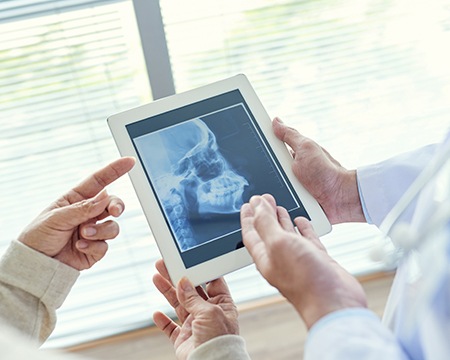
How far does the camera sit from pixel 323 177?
43.8 inches

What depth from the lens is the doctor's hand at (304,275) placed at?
0.69m

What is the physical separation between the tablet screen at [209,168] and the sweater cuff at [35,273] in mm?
255

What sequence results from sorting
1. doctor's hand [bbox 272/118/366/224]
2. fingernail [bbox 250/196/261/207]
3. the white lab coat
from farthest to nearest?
doctor's hand [bbox 272/118/366/224], fingernail [bbox 250/196/261/207], the white lab coat

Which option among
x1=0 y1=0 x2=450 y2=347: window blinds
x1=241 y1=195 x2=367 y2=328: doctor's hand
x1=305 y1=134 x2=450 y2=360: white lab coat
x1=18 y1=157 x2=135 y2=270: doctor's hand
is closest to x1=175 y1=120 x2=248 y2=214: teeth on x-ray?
x1=18 y1=157 x2=135 y2=270: doctor's hand

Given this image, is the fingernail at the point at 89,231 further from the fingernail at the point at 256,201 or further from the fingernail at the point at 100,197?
the fingernail at the point at 256,201

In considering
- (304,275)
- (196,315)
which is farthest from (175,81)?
(304,275)

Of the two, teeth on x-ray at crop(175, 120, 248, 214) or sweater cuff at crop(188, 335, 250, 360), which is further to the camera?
teeth on x-ray at crop(175, 120, 248, 214)

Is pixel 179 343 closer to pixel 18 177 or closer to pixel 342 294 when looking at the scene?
pixel 342 294

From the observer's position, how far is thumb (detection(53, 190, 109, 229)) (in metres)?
1.05

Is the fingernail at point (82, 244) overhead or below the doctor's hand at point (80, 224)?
below

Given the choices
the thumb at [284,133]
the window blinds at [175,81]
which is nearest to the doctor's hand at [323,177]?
the thumb at [284,133]

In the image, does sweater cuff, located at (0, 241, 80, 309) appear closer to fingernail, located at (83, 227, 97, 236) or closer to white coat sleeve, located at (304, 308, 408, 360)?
fingernail, located at (83, 227, 97, 236)

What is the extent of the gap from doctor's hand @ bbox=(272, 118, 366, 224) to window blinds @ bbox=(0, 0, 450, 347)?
60 centimetres

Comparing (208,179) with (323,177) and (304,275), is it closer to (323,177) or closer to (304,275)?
(323,177)
